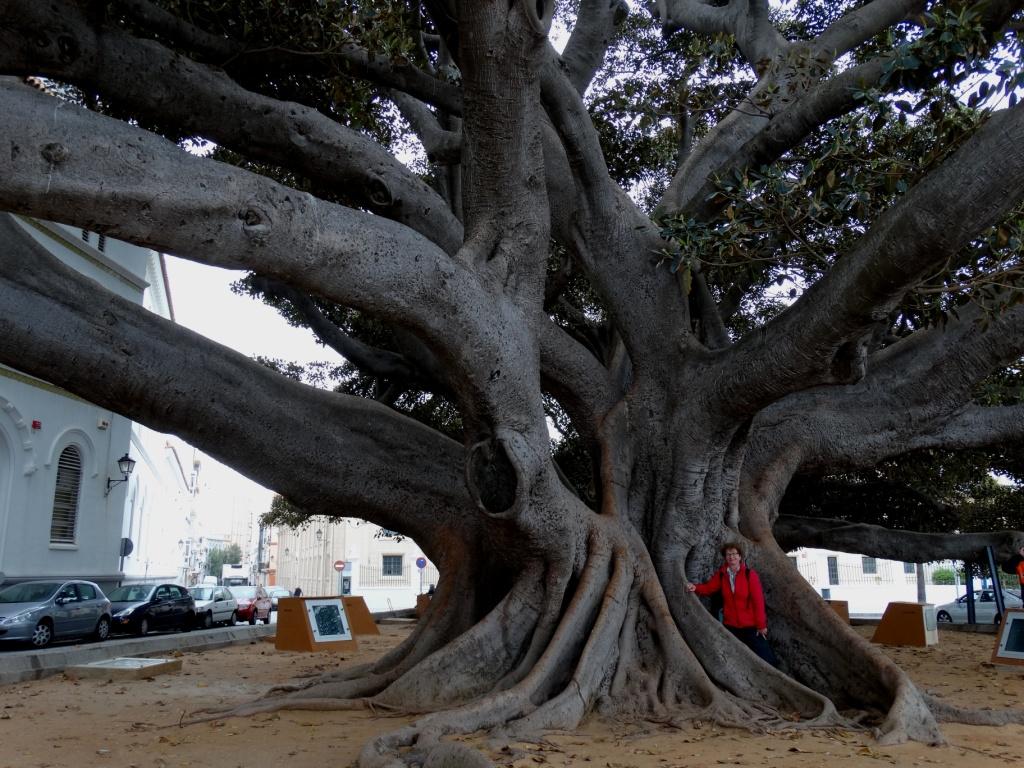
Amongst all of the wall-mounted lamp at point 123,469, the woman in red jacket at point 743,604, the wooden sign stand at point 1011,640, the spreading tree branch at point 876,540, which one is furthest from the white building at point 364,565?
the woman in red jacket at point 743,604

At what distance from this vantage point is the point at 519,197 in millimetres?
6730

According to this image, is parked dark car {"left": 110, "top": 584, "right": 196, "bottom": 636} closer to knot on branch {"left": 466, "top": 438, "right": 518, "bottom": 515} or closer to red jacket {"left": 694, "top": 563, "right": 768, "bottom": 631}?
knot on branch {"left": 466, "top": 438, "right": 518, "bottom": 515}

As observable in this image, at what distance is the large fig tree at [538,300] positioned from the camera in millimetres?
5250

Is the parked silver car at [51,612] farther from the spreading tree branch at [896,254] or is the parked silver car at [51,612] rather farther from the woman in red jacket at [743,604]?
the spreading tree branch at [896,254]

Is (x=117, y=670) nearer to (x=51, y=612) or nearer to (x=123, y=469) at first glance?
(x=51, y=612)

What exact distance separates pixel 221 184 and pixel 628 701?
4372 millimetres

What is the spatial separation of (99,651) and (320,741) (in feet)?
20.0

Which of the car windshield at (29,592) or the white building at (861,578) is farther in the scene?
the white building at (861,578)

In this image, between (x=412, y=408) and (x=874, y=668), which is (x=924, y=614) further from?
(x=412, y=408)

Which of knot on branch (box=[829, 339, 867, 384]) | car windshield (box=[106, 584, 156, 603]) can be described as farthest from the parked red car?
knot on branch (box=[829, 339, 867, 384])

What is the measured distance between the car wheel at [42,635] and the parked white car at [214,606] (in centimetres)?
646

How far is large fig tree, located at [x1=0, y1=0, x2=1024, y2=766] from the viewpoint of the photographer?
525cm

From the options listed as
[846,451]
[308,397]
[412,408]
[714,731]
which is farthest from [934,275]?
[412,408]

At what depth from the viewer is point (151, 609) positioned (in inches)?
727
